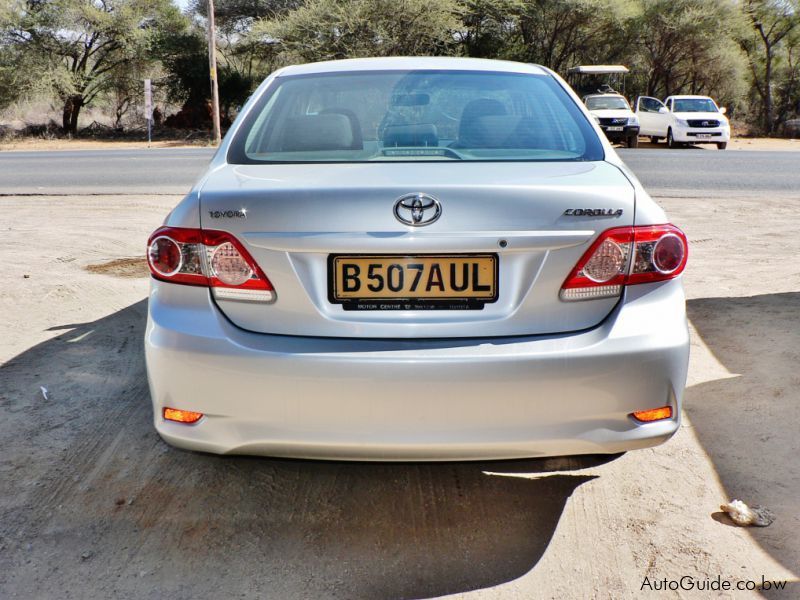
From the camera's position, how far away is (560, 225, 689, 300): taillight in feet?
8.23

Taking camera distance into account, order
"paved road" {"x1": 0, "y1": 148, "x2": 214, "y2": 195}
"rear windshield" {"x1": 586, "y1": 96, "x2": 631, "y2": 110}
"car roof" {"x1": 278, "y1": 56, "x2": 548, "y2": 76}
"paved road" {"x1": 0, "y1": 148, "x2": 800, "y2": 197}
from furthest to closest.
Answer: "rear windshield" {"x1": 586, "y1": 96, "x2": 631, "y2": 110} < "paved road" {"x1": 0, "y1": 148, "x2": 214, "y2": 195} < "paved road" {"x1": 0, "y1": 148, "x2": 800, "y2": 197} < "car roof" {"x1": 278, "y1": 56, "x2": 548, "y2": 76}

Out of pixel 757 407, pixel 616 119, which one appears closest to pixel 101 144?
pixel 616 119

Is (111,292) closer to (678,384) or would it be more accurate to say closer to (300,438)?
(300,438)

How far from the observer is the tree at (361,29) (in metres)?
37.1

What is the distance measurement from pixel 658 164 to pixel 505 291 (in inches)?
638

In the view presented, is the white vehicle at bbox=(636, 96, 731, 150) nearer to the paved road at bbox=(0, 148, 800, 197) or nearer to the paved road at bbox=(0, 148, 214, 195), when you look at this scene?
the paved road at bbox=(0, 148, 800, 197)

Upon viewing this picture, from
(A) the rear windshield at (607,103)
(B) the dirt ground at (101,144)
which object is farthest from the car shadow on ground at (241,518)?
(B) the dirt ground at (101,144)

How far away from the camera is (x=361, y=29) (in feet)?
123

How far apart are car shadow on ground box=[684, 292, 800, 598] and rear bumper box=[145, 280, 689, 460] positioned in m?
0.78

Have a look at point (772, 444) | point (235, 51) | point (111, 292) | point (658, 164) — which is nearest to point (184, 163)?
point (658, 164)

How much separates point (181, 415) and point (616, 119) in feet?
80.3

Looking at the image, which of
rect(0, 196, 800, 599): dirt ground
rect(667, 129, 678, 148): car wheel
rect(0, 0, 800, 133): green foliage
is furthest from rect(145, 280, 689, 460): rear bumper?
rect(0, 0, 800, 133): green foliage

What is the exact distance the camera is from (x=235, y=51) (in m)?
42.5

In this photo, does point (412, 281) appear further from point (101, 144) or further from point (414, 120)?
point (101, 144)
